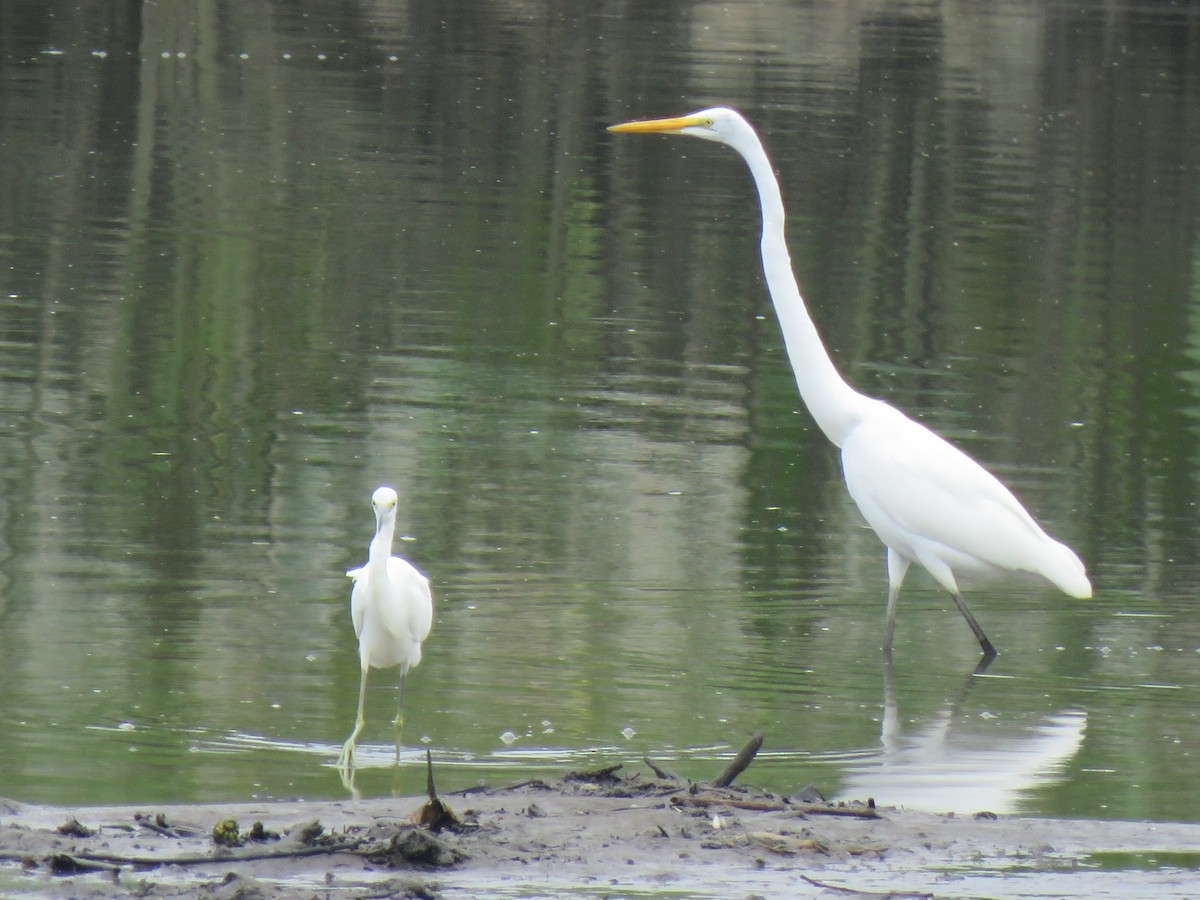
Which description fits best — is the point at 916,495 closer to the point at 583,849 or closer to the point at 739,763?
the point at 739,763

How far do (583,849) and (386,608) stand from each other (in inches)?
63.4

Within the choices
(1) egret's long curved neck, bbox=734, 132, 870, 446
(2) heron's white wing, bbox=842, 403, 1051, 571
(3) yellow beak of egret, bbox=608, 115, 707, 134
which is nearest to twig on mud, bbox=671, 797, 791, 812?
(2) heron's white wing, bbox=842, 403, 1051, 571

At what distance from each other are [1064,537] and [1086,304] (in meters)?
6.43

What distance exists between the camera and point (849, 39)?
36688 mm

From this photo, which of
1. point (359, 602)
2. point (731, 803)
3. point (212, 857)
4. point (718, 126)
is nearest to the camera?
point (212, 857)

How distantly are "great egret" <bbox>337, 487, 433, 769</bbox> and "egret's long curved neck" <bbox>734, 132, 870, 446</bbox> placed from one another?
7.49 feet

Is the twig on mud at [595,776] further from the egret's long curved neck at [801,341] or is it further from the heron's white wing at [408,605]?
the egret's long curved neck at [801,341]

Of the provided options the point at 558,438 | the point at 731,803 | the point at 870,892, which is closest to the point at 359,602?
the point at 731,803

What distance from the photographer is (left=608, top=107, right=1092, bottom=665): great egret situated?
7961mm

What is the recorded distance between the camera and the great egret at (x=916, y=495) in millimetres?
7961

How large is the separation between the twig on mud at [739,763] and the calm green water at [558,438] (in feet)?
2.23

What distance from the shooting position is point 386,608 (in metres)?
6.54

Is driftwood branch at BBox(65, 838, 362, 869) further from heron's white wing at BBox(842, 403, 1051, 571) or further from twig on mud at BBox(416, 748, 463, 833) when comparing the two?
heron's white wing at BBox(842, 403, 1051, 571)

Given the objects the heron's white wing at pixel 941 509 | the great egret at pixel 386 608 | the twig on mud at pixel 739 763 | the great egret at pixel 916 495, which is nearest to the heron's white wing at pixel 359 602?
the great egret at pixel 386 608
